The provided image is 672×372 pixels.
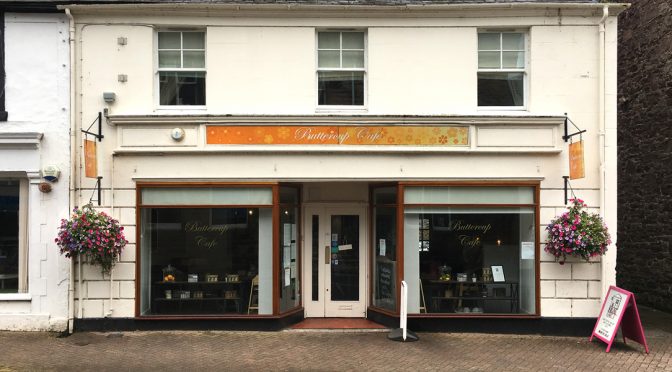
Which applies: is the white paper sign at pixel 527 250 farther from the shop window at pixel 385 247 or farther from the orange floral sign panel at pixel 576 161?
the shop window at pixel 385 247

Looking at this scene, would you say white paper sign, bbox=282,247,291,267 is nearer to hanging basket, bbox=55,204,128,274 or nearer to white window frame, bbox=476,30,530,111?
hanging basket, bbox=55,204,128,274

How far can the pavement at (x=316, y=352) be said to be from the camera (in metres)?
7.68

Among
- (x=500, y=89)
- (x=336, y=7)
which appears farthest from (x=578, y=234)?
(x=336, y=7)

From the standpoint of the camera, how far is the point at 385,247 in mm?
10102

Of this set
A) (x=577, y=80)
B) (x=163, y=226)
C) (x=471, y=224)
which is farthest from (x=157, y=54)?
(x=577, y=80)

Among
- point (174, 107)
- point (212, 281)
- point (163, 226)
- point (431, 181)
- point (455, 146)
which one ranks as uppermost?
point (174, 107)

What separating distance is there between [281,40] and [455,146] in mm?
3746

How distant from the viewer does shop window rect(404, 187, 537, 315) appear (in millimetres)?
9562

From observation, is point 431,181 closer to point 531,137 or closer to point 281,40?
point 531,137

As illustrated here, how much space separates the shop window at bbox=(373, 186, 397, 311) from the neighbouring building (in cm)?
574

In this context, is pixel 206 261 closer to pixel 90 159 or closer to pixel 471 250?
pixel 90 159

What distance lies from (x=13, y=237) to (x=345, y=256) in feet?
20.7

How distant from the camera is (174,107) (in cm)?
960

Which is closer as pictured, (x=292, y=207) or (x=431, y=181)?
(x=431, y=181)
